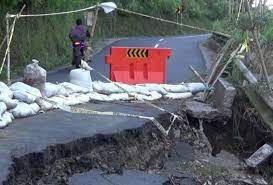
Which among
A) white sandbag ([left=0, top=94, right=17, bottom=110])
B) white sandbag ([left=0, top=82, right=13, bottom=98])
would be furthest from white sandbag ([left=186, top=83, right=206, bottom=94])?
white sandbag ([left=0, top=94, right=17, bottom=110])

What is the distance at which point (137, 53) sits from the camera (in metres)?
13.9

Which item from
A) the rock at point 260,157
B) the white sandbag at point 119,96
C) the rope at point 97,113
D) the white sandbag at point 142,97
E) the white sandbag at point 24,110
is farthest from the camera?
the white sandbag at point 142,97

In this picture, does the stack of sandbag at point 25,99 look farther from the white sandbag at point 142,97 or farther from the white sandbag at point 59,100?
the white sandbag at point 142,97

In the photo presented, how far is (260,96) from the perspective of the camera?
932 cm

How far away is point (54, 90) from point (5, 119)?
197cm

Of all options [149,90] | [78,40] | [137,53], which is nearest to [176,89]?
[149,90]

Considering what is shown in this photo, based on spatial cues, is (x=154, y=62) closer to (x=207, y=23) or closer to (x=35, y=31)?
(x=35, y=31)

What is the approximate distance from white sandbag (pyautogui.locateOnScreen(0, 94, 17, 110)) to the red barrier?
5.61m

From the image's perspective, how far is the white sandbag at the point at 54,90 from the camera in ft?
30.4

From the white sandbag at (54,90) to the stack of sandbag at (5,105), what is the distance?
3.18 feet

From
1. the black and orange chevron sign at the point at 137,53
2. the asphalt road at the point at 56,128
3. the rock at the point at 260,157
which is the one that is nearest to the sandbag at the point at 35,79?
the asphalt road at the point at 56,128

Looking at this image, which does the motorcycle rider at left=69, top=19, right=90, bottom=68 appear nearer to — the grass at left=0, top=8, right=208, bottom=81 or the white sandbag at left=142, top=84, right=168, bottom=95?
the grass at left=0, top=8, right=208, bottom=81

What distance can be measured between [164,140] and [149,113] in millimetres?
765

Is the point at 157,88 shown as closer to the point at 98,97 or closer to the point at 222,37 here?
the point at 98,97
